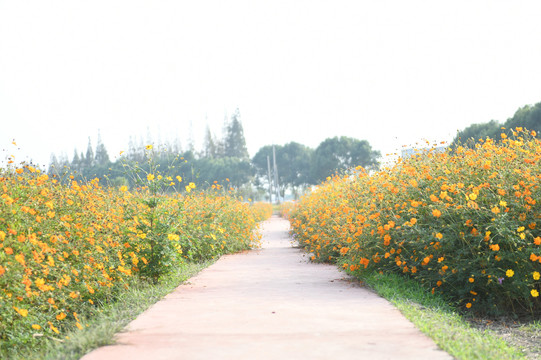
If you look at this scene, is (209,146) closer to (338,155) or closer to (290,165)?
(290,165)

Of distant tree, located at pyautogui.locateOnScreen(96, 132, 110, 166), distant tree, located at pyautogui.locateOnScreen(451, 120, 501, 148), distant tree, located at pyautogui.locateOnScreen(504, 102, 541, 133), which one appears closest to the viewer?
distant tree, located at pyautogui.locateOnScreen(504, 102, 541, 133)

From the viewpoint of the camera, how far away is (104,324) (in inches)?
150

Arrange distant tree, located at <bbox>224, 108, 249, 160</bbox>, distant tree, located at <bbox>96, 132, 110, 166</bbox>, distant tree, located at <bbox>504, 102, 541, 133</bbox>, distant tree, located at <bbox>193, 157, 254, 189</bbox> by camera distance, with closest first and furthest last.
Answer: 1. distant tree, located at <bbox>504, 102, 541, 133</bbox>
2. distant tree, located at <bbox>193, 157, 254, 189</bbox>
3. distant tree, located at <bbox>224, 108, 249, 160</bbox>
4. distant tree, located at <bbox>96, 132, 110, 166</bbox>

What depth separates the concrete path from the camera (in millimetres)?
3246

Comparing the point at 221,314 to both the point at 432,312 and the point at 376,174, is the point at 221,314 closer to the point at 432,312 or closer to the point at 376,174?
the point at 432,312

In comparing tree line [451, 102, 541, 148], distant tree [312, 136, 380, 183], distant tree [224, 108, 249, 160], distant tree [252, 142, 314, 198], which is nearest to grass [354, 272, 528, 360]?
tree line [451, 102, 541, 148]

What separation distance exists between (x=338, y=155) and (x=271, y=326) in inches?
2242

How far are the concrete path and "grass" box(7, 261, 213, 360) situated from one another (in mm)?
94

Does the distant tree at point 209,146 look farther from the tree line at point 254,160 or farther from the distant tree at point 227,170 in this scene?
the distant tree at point 227,170

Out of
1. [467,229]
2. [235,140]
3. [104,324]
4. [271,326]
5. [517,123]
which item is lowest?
[271,326]

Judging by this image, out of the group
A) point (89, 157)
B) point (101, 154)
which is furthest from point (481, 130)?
point (89, 157)

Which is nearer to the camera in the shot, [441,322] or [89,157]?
[441,322]

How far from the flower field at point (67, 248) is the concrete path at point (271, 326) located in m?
0.60

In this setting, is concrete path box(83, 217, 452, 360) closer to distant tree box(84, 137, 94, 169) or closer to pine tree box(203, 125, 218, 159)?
pine tree box(203, 125, 218, 159)
